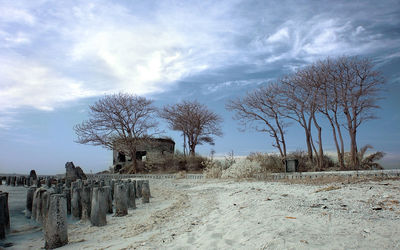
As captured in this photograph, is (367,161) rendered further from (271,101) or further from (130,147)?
(130,147)

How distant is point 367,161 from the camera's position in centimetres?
1917

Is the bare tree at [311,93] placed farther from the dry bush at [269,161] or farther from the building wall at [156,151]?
the building wall at [156,151]

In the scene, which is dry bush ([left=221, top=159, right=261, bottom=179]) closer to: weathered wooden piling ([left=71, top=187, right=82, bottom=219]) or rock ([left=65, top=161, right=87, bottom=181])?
weathered wooden piling ([left=71, top=187, right=82, bottom=219])

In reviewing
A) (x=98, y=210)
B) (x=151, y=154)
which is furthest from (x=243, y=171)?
(x=151, y=154)

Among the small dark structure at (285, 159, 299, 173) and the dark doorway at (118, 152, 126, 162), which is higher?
the dark doorway at (118, 152, 126, 162)

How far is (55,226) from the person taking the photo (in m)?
4.92

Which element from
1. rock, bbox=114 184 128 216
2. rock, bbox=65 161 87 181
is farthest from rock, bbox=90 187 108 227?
rock, bbox=65 161 87 181

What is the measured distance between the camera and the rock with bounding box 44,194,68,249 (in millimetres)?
4891

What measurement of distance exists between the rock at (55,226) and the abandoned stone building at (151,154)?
1781 cm

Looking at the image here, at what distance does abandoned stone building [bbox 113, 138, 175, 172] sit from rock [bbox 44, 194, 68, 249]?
17.8 meters

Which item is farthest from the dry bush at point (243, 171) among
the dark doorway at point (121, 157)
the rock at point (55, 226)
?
the dark doorway at point (121, 157)

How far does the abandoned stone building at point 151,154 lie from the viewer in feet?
77.6

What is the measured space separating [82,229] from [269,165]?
511 inches

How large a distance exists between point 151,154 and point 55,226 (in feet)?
65.8
